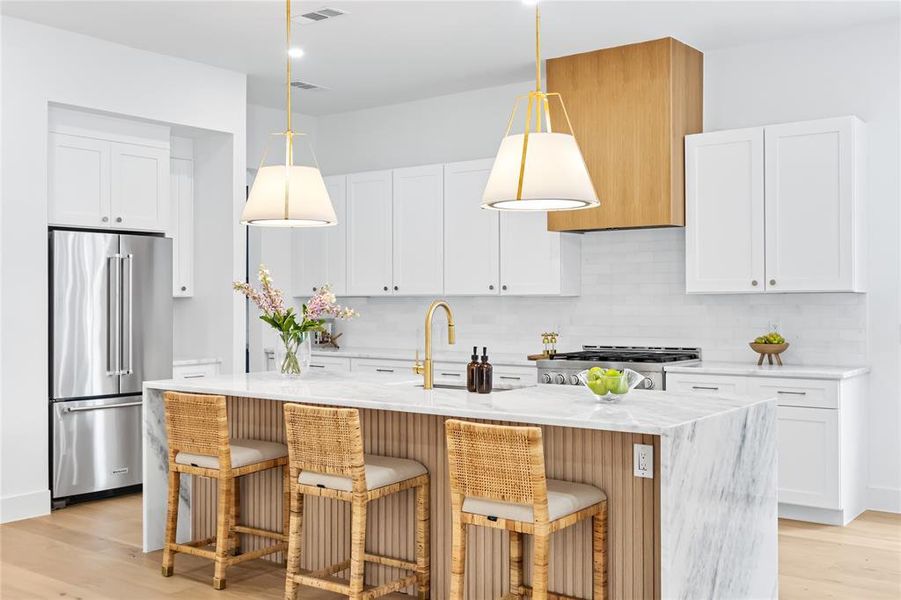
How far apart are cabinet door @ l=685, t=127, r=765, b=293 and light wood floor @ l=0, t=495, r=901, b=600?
1.62 metres

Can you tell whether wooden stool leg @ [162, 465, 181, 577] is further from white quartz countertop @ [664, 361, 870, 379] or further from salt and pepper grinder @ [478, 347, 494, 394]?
white quartz countertop @ [664, 361, 870, 379]

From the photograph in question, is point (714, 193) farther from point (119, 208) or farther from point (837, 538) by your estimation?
point (119, 208)

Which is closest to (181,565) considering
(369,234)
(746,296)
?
(369,234)

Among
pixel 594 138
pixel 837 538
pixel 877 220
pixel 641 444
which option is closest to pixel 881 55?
pixel 877 220

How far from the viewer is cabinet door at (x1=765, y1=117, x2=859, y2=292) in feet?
18.1

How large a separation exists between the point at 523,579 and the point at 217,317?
406 centimetres

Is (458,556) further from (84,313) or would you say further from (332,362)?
(332,362)

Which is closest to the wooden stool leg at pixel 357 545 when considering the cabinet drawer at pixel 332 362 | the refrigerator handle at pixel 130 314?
the refrigerator handle at pixel 130 314

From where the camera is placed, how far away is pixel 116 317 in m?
6.17

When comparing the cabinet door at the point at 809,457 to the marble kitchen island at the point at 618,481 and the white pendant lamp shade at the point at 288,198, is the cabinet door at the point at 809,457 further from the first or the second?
the white pendant lamp shade at the point at 288,198

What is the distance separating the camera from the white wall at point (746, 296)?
5.75 m

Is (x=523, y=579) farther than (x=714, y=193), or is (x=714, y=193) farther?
(x=714, y=193)

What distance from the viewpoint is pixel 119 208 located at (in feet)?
20.9

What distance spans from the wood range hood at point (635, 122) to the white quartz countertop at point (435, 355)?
1.11 m
